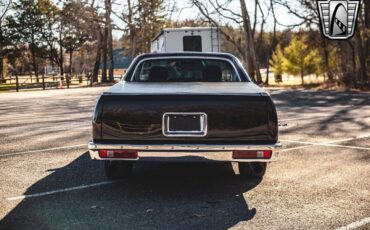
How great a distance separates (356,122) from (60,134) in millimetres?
6733

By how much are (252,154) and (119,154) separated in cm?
129

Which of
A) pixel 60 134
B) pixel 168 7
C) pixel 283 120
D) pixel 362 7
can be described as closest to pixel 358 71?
pixel 362 7

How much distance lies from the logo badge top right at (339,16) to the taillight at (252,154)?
17592 millimetres

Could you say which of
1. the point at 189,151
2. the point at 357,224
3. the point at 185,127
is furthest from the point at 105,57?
the point at 357,224

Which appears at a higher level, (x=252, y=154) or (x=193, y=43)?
(x=193, y=43)

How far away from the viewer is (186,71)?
6.51m

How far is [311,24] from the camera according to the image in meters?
28.7

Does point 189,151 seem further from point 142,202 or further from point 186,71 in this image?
point 186,71

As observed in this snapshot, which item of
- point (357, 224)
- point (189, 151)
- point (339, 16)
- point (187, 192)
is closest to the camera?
point (357, 224)

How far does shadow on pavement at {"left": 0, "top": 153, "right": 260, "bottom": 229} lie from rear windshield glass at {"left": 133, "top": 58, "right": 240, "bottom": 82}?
1.21m

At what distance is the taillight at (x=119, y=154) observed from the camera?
14.0 ft

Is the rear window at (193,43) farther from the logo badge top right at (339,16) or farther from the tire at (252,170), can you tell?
the tire at (252,170)

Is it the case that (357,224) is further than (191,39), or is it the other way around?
(191,39)

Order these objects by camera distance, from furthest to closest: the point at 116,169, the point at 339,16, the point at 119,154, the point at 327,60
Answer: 1. the point at 327,60
2. the point at 339,16
3. the point at 116,169
4. the point at 119,154
